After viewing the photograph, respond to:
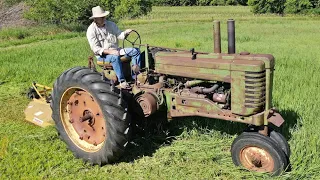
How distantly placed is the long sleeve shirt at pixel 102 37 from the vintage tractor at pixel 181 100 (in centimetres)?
82

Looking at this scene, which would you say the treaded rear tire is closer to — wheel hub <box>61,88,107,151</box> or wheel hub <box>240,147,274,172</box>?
wheel hub <box>61,88,107,151</box>

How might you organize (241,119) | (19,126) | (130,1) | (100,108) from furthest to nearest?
1. (130,1)
2. (19,126)
3. (100,108)
4. (241,119)

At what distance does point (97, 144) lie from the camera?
429 centimetres

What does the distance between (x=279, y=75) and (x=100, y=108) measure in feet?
14.3

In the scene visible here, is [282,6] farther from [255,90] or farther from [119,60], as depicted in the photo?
[255,90]

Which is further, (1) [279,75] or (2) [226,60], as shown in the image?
(1) [279,75]

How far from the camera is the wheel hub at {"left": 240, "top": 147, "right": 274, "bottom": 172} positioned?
3613mm

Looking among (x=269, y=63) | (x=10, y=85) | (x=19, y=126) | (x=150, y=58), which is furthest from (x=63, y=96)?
(x=10, y=85)

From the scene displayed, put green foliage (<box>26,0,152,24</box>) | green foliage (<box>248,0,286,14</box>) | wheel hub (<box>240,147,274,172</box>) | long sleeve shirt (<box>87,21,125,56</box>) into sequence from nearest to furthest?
wheel hub (<box>240,147,274,172</box>) → long sleeve shirt (<box>87,21,125,56</box>) → green foliage (<box>26,0,152,24</box>) → green foliage (<box>248,0,286,14</box>)

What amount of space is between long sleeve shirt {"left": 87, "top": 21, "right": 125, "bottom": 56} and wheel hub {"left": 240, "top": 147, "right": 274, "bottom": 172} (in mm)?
2471

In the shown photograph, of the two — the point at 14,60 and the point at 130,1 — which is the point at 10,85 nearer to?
the point at 14,60

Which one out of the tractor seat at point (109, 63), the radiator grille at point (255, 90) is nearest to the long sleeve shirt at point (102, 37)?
the tractor seat at point (109, 63)

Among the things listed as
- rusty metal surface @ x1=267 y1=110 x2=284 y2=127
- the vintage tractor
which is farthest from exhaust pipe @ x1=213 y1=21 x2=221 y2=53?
rusty metal surface @ x1=267 y1=110 x2=284 y2=127

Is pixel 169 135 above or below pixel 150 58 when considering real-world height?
below
